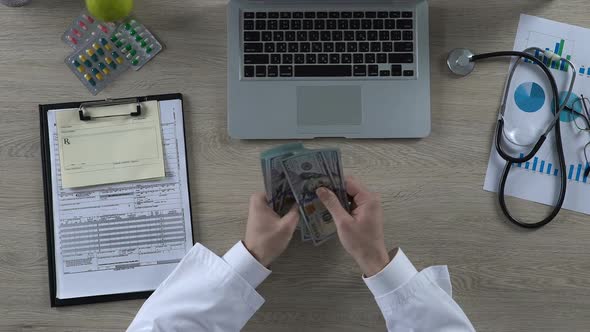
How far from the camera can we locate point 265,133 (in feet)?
3.02

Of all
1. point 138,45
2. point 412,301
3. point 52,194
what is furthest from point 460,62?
point 52,194

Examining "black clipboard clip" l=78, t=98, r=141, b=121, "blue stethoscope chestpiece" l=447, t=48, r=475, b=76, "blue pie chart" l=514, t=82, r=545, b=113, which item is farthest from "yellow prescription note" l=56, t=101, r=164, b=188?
"blue pie chart" l=514, t=82, r=545, b=113

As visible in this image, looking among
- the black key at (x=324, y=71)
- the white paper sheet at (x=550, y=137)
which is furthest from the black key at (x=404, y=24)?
the white paper sheet at (x=550, y=137)

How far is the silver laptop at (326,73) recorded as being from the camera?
92cm

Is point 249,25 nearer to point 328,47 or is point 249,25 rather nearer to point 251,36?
point 251,36

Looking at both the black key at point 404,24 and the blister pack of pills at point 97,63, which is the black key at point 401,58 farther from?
the blister pack of pills at point 97,63

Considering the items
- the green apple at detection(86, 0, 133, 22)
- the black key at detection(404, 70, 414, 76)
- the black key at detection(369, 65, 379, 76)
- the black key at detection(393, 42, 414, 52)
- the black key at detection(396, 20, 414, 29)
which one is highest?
the green apple at detection(86, 0, 133, 22)

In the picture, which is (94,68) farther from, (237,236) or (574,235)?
(574,235)

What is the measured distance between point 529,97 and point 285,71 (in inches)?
17.7

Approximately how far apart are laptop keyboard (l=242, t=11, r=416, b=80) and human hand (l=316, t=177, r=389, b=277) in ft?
0.76

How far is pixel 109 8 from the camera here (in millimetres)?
879

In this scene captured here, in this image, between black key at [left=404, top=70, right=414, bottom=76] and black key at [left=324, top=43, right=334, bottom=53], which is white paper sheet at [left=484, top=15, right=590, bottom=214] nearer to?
black key at [left=404, top=70, right=414, bottom=76]

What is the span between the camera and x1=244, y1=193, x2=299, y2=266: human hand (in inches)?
33.2

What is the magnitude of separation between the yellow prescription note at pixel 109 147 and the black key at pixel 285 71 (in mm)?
240
